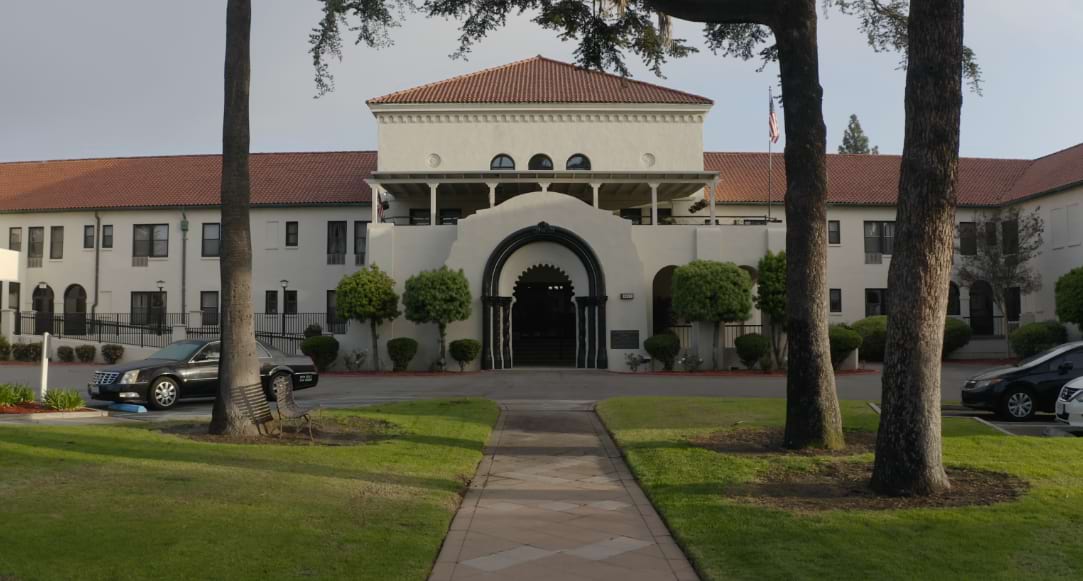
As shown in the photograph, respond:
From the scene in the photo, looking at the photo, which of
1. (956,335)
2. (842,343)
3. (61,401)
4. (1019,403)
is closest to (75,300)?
(61,401)

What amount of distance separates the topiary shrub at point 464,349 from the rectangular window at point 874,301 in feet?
62.7

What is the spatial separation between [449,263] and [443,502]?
24946 millimetres

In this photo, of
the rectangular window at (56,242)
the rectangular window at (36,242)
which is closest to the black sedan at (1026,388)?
the rectangular window at (56,242)

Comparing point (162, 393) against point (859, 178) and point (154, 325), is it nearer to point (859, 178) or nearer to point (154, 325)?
point (154, 325)

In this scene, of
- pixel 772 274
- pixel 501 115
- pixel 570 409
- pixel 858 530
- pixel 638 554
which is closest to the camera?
pixel 638 554

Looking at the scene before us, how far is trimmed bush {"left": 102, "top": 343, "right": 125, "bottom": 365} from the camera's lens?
3559 centimetres

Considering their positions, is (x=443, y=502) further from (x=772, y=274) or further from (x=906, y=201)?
(x=772, y=274)

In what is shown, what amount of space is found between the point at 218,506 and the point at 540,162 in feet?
100

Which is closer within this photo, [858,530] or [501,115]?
[858,530]

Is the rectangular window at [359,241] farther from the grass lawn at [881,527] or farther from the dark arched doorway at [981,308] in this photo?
the grass lawn at [881,527]

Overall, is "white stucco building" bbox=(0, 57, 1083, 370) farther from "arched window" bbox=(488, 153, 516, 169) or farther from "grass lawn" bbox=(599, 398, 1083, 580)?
"grass lawn" bbox=(599, 398, 1083, 580)

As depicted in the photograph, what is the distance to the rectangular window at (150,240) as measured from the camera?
41438 mm

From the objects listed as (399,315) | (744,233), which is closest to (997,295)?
(744,233)

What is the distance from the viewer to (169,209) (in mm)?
41281
